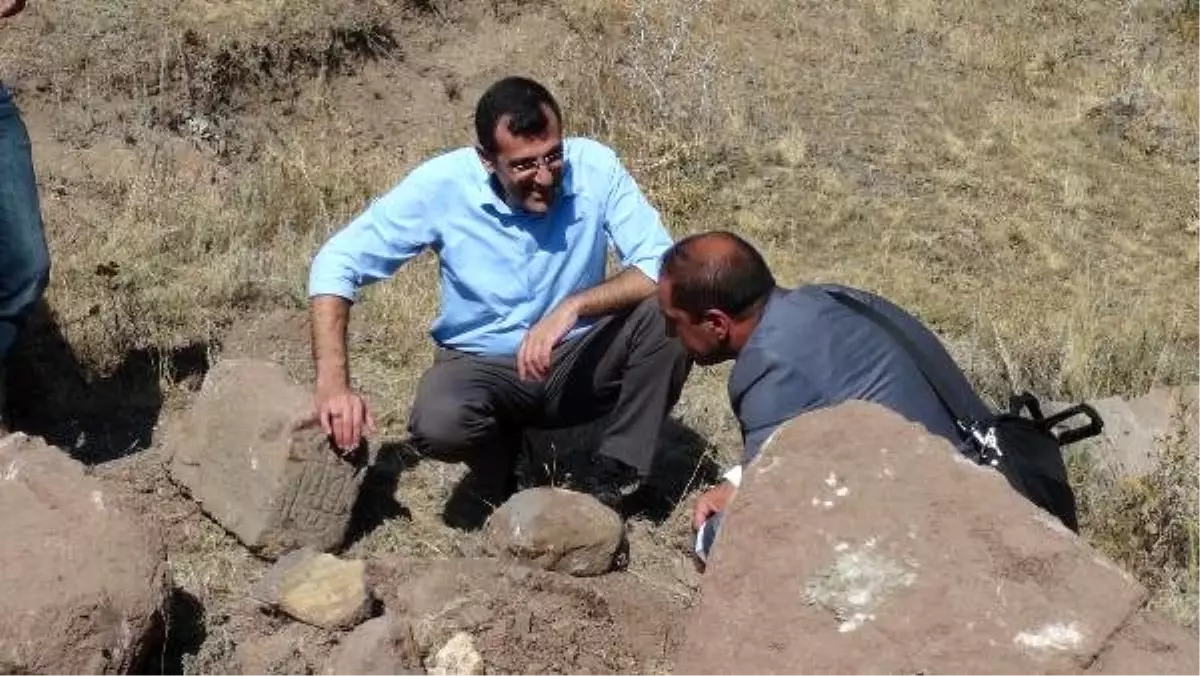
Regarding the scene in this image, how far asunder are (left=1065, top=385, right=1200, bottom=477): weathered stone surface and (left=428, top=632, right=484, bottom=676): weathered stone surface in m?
2.39

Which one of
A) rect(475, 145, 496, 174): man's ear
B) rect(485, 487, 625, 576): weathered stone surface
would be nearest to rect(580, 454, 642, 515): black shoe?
rect(485, 487, 625, 576): weathered stone surface

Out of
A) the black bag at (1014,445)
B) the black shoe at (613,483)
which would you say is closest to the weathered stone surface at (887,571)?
the black bag at (1014,445)

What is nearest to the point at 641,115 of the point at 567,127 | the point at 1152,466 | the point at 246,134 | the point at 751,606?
the point at 567,127

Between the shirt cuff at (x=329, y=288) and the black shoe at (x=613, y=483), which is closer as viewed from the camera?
the shirt cuff at (x=329, y=288)

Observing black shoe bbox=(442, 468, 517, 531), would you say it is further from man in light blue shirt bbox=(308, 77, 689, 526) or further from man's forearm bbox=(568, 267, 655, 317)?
man's forearm bbox=(568, 267, 655, 317)

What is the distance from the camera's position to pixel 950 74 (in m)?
9.93

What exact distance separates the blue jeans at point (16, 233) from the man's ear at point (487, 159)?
1454 mm

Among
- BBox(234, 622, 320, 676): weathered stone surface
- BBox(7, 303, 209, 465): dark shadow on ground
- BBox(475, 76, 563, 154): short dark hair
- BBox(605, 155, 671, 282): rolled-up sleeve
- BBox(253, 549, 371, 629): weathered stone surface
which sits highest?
BBox(475, 76, 563, 154): short dark hair

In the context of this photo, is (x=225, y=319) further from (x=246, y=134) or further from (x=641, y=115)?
(x=641, y=115)

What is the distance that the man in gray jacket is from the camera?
3.47m

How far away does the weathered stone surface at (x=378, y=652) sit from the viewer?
3463mm

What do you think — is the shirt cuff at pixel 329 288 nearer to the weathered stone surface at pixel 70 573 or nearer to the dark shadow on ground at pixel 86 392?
the weathered stone surface at pixel 70 573

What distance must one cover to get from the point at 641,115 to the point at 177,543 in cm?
490

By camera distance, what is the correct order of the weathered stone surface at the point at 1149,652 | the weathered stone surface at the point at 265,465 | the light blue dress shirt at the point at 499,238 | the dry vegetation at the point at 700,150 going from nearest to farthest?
the weathered stone surface at the point at 1149,652 < the weathered stone surface at the point at 265,465 < the light blue dress shirt at the point at 499,238 < the dry vegetation at the point at 700,150
